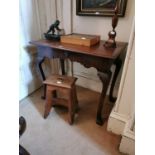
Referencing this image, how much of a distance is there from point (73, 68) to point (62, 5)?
875mm

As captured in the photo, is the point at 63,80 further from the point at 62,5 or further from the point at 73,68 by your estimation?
the point at 62,5

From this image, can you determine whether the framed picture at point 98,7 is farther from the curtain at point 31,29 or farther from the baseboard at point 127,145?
the baseboard at point 127,145

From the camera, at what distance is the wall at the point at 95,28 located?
168cm

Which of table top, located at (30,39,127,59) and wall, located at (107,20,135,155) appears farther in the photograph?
table top, located at (30,39,127,59)

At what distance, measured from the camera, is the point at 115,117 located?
1441 mm

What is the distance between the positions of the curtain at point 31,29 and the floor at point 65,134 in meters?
0.32

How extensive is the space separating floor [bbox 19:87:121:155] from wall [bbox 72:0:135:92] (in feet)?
1.37

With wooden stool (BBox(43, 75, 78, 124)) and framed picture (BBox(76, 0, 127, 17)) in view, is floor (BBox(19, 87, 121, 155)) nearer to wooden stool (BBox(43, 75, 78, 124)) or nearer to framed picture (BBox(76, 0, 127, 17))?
wooden stool (BBox(43, 75, 78, 124))

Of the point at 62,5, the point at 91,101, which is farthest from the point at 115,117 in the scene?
the point at 62,5

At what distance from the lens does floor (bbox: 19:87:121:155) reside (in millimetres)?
1373

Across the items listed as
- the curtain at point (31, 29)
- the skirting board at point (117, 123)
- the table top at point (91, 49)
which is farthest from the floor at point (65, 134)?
the table top at point (91, 49)

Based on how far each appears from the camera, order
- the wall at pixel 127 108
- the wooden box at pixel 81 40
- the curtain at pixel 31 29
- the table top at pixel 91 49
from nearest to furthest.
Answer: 1. the wall at pixel 127 108
2. the table top at pixel 91 49
3. the wooden box at pixel 81 40
4. the curtain at pixel 31 29

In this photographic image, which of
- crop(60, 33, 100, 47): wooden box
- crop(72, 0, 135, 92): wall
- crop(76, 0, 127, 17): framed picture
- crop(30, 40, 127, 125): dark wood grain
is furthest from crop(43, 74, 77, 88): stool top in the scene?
crop(76, 0, 127, 17): framed picture
